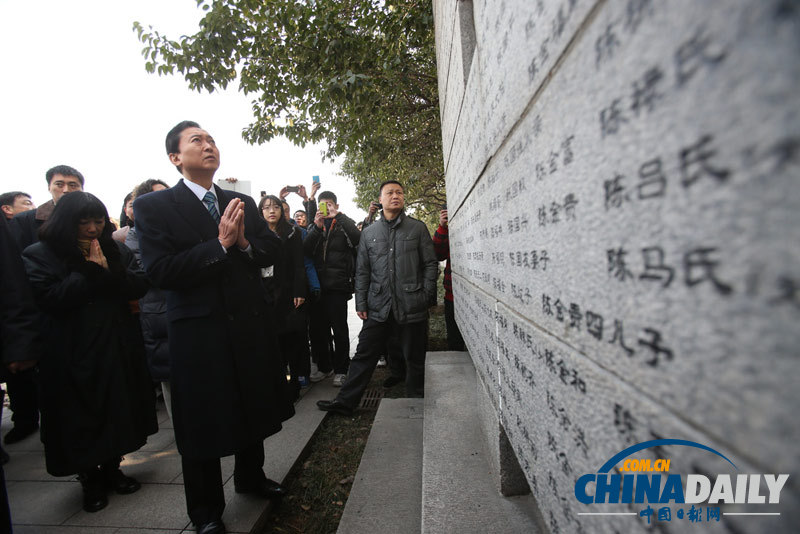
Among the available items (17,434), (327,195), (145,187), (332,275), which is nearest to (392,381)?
(332,275)

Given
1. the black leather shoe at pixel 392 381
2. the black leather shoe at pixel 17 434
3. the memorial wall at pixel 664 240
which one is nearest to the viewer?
the memorial wall at pixel 664 240

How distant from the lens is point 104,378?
2387 mm

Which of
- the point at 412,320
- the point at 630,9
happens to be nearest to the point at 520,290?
the point at 630,9

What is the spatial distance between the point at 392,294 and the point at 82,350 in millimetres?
2398

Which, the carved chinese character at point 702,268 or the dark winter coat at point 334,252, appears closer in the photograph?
the carved chinese character at point 702,268

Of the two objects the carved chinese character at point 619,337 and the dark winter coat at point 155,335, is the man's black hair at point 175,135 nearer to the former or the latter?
the dark winter coat at point 155,335

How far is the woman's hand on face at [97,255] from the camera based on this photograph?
2.43 metres

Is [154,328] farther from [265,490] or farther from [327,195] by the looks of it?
[327,195]

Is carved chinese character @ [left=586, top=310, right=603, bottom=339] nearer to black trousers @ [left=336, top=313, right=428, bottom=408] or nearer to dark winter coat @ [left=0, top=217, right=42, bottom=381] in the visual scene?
dark winter coat @ [left=0, top=217, right=42, bottom=381]

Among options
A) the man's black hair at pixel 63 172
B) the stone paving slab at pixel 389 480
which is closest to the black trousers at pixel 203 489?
the stone paving slab at pixel 389 480

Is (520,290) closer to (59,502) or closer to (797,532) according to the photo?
(797,532)

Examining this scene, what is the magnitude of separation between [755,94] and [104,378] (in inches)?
124

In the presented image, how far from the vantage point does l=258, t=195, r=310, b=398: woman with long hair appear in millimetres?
3832

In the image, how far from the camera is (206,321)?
197 cm
